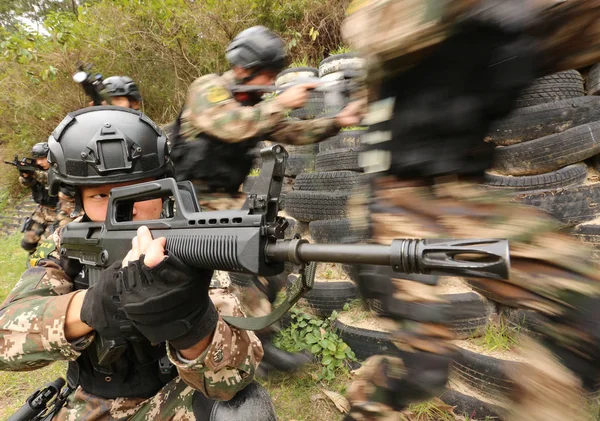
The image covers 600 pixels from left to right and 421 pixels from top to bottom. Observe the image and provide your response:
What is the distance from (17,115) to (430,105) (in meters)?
11.4

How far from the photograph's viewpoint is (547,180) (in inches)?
97.0

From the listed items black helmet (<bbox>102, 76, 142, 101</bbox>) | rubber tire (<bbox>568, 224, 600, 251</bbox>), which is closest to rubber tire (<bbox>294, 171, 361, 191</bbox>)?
Answer: rubber tire (<bbox>568, 224, 600, 251</bbox>)

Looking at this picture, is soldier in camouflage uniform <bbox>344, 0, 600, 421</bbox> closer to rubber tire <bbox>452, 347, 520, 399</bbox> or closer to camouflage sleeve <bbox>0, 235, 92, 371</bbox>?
rubber tire <bbox>452, 347, 520, 399</bbox>

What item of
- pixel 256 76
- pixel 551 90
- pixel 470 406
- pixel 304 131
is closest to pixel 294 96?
pixel 304 131

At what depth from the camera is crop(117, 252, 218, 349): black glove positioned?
127 cm

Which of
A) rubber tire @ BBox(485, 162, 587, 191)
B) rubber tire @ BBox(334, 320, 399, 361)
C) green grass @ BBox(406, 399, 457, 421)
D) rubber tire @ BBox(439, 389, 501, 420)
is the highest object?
rubber tire @ BBox(485, 162, 587, 191)

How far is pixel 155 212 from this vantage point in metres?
1.73

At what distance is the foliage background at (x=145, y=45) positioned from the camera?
682cm

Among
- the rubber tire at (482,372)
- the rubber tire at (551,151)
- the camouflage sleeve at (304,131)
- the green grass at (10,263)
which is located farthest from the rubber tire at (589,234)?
the green grass at (10,263)

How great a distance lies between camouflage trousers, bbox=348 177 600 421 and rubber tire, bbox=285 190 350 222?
194cm

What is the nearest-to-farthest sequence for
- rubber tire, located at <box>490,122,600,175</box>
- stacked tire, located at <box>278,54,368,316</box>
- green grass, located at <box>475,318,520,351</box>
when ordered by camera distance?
1. green grass, located at <box>475,318,520,351</box>
2. rubber tire, located at <box>490,122,600,175</box>
3. stacked tire, located at <box>278,54,368,316</box>

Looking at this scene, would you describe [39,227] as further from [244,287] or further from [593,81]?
[593,81]

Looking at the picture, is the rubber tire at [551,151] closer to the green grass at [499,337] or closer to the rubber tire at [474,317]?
the rubber tire at [474,317]

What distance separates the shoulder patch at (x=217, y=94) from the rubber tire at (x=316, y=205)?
43.6 inches
